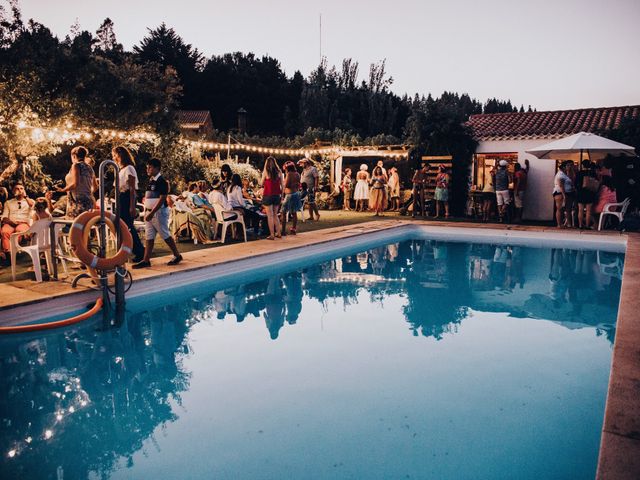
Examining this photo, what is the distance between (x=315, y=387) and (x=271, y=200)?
16.4 feet

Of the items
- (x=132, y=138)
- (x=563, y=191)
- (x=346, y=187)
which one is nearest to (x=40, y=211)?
(x=132, y=138)

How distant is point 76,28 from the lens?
15680 mm

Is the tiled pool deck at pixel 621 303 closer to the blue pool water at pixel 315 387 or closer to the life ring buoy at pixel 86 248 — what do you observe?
the blue pool water at pixel 315 387

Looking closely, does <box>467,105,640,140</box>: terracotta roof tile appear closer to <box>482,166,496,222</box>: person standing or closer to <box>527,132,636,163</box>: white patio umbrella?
<box>482,166,496,222</box>: person standing

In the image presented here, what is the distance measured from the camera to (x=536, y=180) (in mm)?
13555

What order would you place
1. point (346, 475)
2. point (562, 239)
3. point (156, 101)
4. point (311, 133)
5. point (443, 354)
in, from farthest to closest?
point (311, 133) < point (156, 101) < point (562, 239) < point (443, 354) < point (346, 475)

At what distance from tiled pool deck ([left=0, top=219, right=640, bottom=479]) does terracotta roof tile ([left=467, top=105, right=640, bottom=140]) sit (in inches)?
171

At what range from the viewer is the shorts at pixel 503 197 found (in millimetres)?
12125

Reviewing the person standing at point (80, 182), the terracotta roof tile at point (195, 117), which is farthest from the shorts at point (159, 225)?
the terracotta roof tile at point (195, 117)

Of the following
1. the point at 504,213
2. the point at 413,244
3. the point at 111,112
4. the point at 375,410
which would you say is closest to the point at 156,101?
the point at 111,112

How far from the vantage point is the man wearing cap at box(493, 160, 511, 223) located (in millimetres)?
11898

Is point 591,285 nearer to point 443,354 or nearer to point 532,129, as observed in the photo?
point 443,354

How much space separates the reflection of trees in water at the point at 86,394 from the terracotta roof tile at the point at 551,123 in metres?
12.1

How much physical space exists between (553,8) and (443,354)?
12.4m
